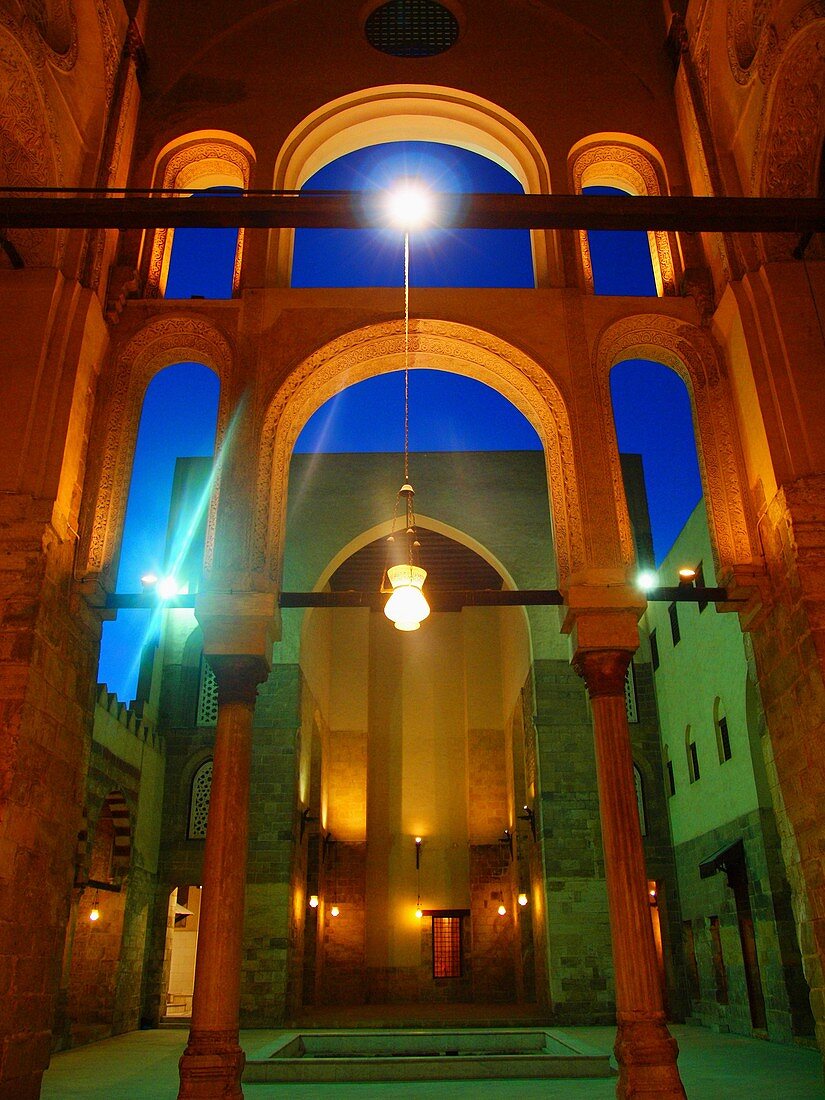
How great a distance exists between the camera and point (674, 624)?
16516mm

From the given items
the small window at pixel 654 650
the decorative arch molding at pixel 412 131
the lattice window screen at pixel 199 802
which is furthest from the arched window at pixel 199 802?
the decorative arch molding at pixel 412 131

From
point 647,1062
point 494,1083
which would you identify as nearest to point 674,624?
point 494,1083

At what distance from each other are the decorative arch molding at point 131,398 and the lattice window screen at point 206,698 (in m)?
9.91

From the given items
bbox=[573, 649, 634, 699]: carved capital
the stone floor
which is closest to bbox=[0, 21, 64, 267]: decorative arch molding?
bbox=[573, 649, 634, 699]: carved capital

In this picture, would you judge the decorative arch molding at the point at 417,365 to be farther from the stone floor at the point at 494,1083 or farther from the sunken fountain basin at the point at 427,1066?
the sunken fountain basin at the point at 427,1066

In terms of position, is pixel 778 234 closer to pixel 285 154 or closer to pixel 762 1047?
pixel 285 154

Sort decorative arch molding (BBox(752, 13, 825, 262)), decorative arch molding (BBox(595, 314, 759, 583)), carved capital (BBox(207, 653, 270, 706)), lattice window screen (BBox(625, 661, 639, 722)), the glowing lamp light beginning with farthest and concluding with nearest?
lattice window screen (BBox(625, 661, 639, 722)) → decorative arch molding (BBox(595, 314, 759, 583)) → decorative arch molding (BBox(752, 13, 825, 262)) → carved capital (BBox(207, 653, 270, 706)) → the glowing lamp light

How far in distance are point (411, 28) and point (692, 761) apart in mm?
12181

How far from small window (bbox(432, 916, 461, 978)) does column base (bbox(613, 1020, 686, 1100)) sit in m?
14.7

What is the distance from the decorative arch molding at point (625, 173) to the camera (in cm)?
912

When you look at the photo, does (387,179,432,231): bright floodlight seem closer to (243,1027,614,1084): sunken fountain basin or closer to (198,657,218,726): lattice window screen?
(243,1027,614,1084): sunken fountain basin

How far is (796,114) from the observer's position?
770 centimetres

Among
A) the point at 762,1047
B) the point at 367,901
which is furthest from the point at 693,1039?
the point at 367,901

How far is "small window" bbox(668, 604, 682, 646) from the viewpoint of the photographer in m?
16.3
